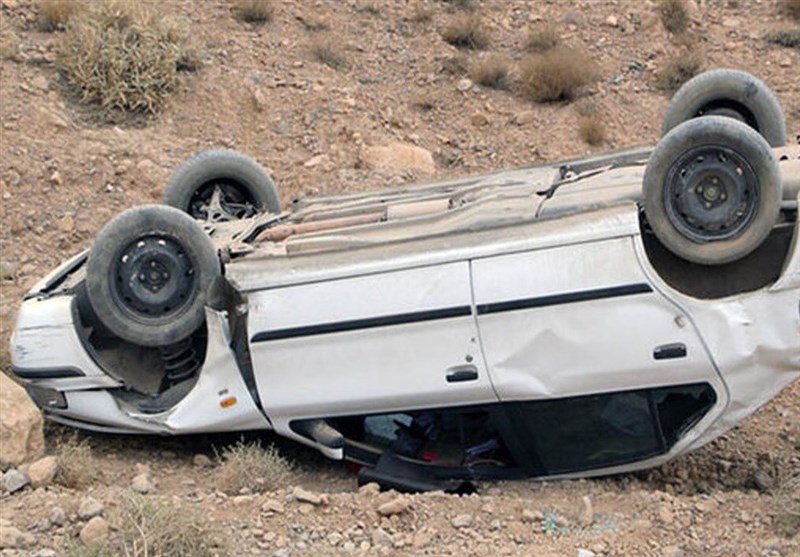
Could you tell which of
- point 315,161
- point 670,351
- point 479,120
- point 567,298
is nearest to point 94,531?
point 567,298

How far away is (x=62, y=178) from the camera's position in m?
10.9

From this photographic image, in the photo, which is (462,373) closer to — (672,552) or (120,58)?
(672,552)

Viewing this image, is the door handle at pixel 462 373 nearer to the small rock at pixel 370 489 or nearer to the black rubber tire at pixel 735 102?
the small rock at pixel 370 489

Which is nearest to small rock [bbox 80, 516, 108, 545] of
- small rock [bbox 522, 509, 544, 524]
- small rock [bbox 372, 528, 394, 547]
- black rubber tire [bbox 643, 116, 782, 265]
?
small rock [bbox 372, 528, 394, 547]

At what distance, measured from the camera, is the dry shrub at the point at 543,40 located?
1416 centimetres

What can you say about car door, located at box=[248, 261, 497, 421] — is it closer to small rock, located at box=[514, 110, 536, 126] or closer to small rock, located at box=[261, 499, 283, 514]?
small rock, located at box=[261, 499, 283, 514]

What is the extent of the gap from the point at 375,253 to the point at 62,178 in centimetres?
585

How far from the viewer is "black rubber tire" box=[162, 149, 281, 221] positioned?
316 inches

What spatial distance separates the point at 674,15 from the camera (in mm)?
14453

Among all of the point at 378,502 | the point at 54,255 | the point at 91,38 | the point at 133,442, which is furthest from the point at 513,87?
the point at 378,502

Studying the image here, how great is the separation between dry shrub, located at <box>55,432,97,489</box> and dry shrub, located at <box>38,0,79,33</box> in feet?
25.5

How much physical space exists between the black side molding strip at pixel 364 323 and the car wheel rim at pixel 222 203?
89.2 inches

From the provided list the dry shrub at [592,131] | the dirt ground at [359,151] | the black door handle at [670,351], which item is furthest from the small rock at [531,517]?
the dry shrub at [592,131]

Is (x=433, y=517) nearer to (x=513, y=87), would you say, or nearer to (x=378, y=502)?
(x=378, y=502)
